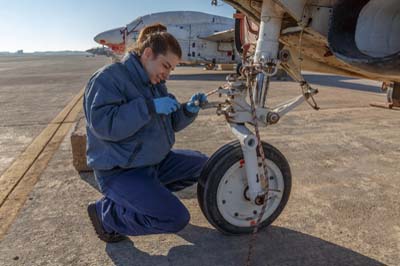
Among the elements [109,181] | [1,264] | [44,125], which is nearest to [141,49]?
[109,181]

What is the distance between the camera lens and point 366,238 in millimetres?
2281

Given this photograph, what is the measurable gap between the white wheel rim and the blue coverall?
278 mm

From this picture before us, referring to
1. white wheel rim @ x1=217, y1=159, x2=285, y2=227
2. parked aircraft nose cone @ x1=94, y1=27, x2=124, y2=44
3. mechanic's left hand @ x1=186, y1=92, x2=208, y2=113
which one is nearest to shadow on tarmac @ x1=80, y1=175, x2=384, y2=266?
white wheel rim @ x1=217, y1=159, x2=285, y2=227

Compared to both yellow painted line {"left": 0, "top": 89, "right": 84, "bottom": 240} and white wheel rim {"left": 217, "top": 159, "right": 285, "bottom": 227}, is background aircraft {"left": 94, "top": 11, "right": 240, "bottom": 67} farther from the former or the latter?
white wheel rim {"left": 217, "top": 159, "right": 285, "bottom": 227}

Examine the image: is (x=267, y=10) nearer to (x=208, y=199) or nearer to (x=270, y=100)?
(x=208, y=199)

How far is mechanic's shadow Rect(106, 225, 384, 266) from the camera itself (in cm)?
204

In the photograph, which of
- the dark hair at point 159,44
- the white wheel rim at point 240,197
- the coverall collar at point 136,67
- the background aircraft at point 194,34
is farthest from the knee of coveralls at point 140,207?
the background aircraft at point 194,34

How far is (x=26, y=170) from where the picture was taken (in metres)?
3.50

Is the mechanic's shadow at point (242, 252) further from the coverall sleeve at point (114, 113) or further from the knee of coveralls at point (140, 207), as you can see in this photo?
the coverall sleeve at point (114, 113)

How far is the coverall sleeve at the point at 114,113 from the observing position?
193 cm

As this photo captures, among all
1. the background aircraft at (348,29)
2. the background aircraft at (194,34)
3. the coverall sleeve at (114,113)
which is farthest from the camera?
the background aircraft at (194,34)

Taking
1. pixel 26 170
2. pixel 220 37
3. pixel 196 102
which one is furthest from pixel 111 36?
pixel 196 102

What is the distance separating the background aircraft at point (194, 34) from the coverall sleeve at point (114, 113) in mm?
13629

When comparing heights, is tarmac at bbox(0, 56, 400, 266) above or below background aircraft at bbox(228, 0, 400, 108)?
below
